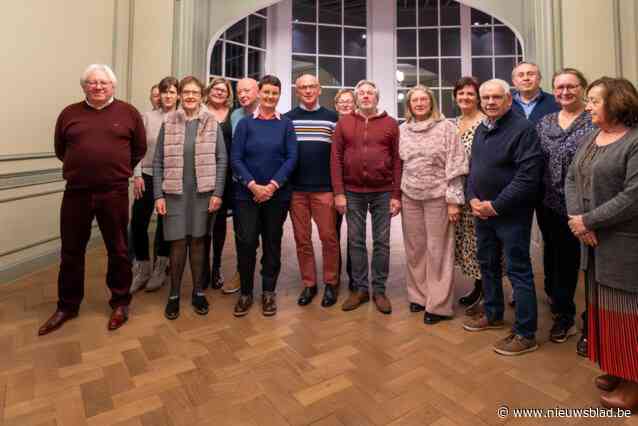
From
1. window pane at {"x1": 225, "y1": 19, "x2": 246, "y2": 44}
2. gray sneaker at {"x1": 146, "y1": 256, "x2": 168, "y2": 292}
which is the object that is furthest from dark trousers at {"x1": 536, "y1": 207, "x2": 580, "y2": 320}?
window pane at {"x1": 225, "y1": 19, "x2": 246, "y2": 44}

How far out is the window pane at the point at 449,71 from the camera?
845cm

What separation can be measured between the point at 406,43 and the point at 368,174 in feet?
23.6

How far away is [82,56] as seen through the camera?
3.79 m

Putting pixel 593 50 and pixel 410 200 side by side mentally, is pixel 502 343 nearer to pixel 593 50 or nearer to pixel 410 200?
pixel 410 200

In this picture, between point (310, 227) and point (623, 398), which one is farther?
point (310, 227)

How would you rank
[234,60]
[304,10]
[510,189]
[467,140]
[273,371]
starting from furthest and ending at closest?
1. [304,10]
2. [234,60]
3. [467,140]
4. [510,189]
5. [273,371]

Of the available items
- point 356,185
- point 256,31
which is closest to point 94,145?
point 356,185

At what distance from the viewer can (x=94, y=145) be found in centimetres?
220

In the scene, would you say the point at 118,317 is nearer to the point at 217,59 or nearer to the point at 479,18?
the point at 217,59

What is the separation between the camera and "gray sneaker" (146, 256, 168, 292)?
9.80ft

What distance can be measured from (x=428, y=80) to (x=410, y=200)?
7021mm

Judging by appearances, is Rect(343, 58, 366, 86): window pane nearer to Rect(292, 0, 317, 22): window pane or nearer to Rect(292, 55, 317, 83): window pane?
Rect(292, 55, 317, 83): window pane

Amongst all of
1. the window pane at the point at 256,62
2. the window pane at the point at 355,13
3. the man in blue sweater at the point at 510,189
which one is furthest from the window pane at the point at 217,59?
the man in blue sweater at the point at 510,189

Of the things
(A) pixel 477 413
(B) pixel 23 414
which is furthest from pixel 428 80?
(B) pixel 23 414
